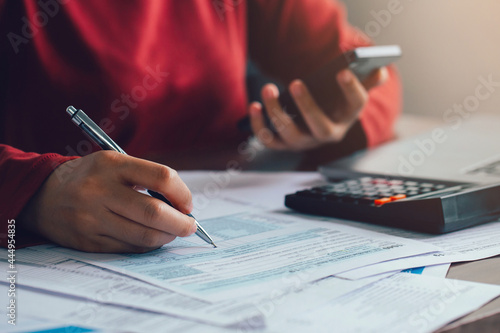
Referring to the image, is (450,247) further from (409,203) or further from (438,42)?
(438,42)

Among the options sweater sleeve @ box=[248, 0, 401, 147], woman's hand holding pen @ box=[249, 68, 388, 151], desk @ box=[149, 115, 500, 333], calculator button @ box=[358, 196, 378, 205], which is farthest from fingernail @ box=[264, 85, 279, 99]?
calculator button @ box=[358, 196, 378, 205]

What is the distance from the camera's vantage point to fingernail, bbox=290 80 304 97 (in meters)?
0.77

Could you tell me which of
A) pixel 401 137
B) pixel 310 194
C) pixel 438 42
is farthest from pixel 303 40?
pixel 310 194

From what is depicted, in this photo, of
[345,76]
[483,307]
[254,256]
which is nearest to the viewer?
[483,307]

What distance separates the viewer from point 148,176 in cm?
39

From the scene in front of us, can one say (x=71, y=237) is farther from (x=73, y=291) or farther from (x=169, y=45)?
(x=169, y=45)

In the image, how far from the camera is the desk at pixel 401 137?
27 cm

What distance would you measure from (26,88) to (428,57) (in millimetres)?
1200

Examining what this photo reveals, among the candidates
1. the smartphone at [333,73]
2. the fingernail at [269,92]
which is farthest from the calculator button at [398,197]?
the fingernail at [269,92]

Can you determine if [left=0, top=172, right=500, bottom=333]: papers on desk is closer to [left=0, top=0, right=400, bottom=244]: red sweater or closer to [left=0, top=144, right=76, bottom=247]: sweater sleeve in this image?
[left=0, top=144, right=76, bottom=247]: sweater sleeve

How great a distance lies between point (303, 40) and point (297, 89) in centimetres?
41

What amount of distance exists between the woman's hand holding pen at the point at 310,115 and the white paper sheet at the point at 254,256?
34cm

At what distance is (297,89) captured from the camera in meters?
0.77

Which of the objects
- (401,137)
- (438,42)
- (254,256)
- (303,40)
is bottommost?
(254,256)
